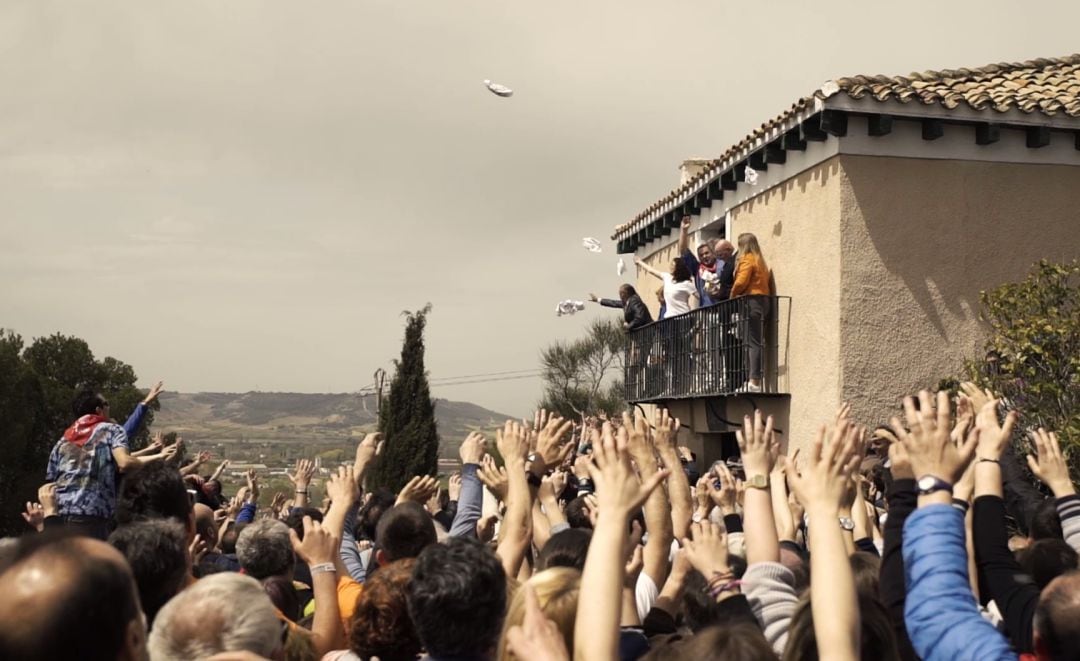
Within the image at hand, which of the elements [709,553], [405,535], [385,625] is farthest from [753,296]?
[385,625]

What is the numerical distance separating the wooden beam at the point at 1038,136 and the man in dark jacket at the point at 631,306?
6.90 meters

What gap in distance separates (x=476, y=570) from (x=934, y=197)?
451 inches

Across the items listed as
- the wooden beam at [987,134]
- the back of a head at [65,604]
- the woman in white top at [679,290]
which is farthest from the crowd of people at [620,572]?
the woman in white top at [679,290]

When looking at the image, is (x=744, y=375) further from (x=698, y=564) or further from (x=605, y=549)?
(x=605, y=549)

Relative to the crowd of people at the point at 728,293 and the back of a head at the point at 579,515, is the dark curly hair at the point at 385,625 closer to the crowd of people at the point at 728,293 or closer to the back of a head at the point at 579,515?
the back of a head at the point at 579,515

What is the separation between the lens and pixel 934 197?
44.5ft

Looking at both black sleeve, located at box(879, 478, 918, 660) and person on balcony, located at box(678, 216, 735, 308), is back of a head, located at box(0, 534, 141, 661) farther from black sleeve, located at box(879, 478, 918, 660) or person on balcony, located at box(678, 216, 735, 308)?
person on balcony, located at box(678, 216, 735, 308)

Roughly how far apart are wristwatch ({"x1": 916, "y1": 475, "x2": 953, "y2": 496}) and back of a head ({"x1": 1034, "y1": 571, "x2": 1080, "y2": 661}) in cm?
36

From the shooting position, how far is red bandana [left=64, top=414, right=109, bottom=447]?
7766mm

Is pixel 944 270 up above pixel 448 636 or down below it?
above

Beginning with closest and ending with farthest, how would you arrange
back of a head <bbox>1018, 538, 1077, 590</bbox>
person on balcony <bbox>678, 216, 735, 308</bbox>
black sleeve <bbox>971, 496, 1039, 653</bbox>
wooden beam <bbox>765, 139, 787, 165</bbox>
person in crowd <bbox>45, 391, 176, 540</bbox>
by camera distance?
1. black sleeve <bbox>971, 496, 1039, 653</bbox>
2. back of a head <bbox>1018, 538, 1077, 590</bbox>
3. person in crowd <bbox>45, 391, 176, 540</bbox>
4. wooden beam <bbox>765, 139, 787, 165</bbox>
5. person on balcony <bbox>678, 216, 735, 308</bbox>

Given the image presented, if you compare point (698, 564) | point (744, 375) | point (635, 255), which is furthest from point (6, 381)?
point (698, 564)

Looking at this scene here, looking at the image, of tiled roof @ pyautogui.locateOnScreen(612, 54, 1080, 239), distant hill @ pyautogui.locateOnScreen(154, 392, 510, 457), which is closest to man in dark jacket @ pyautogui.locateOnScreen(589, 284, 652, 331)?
tiled roof @ pyautogui.locateOnScreen(612, 54, 1080, 239)

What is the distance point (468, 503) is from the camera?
19.1ft
